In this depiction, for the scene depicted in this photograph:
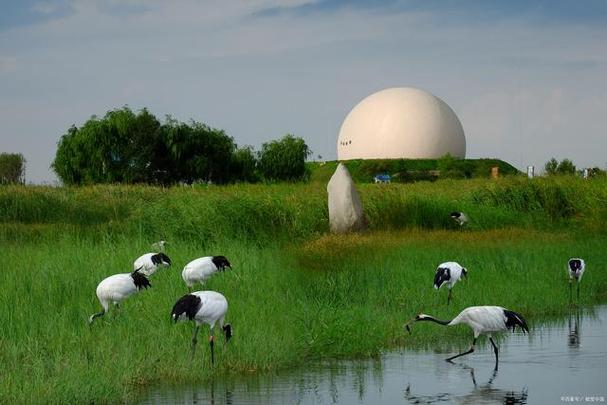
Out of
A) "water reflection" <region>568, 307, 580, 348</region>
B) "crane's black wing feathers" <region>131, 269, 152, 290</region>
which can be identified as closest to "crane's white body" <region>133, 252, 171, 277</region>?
"crane's black wing feathers" <region>131, 269, 152, 290</region>

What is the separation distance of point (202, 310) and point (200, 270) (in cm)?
307

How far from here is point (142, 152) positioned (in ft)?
173

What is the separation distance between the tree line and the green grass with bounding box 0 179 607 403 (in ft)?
73.7

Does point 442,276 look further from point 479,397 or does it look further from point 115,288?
point 115,288

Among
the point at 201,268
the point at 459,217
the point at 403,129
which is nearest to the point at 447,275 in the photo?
the point at 201,268

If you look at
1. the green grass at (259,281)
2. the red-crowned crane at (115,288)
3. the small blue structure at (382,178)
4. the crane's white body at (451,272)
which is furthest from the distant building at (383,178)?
the red-crowned crane at (115,288)

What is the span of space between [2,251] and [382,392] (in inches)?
426

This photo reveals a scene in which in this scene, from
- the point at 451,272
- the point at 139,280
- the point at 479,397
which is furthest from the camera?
the point at 451,272

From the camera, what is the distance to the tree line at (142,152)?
52750mm

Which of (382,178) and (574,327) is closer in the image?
(574,327)

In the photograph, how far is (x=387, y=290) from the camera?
15.2 m

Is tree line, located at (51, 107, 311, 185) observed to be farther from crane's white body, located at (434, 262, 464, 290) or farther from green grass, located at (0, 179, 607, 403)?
crane's white body, located at (434, 262, 464, 290)

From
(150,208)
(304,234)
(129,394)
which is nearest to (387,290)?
(129,394)

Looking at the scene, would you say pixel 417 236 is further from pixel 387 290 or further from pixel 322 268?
pixel 387 290
